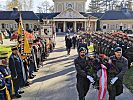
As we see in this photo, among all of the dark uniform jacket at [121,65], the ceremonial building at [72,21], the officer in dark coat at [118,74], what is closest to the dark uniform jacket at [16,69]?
the officer in dark coat at [118,74]

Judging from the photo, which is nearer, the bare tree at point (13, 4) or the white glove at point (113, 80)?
the white glove at point (113, 80)

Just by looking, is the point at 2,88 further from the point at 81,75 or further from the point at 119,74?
the point at 119,74

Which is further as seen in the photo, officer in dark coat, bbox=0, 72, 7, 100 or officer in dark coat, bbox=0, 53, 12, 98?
officer in dark coat, bbox=0, 53, 12, 98

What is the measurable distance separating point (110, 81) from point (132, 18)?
172ft

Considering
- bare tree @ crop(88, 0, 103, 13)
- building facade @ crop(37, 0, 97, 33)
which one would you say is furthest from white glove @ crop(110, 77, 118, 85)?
bare tree @ crop(88, 0, 103, 13)

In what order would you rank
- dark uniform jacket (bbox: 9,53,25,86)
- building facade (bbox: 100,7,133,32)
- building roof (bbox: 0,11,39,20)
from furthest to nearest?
1. building facade (bbox: 100,7,133,32)
2. building roof (bbox: 0,11,39,20)
3. dark uniform jacket (bbox: 9,53,25,86)

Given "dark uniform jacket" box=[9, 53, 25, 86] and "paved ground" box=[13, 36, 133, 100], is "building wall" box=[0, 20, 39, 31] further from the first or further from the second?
"dark uniform jacket" box=[9, 53, 25, 86]

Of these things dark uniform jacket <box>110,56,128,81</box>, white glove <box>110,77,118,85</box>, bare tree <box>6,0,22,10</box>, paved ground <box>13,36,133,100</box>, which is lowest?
paved ground <box>13,36,133,100</box>

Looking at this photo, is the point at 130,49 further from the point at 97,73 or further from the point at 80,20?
the point at 80,20

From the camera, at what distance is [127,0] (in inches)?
3319

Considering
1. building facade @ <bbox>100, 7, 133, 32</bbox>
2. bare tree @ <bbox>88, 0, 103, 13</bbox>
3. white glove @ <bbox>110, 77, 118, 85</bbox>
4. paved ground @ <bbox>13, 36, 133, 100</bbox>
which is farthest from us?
bare tree @ <bbox>88, 0, 103, 13</bbox>

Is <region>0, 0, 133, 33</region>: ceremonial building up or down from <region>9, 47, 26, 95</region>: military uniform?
up

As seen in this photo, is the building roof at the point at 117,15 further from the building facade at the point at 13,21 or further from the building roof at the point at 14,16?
the building roof at the point at 14,16

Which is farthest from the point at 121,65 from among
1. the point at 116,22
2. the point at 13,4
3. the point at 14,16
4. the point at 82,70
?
the point at 13,4
